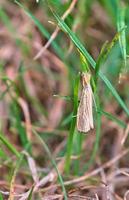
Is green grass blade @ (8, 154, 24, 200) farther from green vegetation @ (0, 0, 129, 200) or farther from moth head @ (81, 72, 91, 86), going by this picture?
moth head @ (81, 72, 91, 86)

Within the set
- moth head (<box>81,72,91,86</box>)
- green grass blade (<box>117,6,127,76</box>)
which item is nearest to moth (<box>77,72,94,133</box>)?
moth head (<box>81,72,91,86</box>)

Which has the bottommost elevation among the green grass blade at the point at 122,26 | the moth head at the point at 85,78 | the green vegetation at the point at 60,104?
the green vegetation at the point at 60,104

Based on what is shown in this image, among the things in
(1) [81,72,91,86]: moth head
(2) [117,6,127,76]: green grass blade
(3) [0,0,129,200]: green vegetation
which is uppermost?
(1) [81,72,91,86]: moth head

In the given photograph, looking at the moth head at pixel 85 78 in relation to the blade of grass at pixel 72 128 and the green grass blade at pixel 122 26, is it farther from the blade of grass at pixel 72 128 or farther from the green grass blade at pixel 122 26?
the green grass blade at pixel 122 26

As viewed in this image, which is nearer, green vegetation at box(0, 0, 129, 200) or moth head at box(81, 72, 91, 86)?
moth head at box(81, 72, 91, 86)

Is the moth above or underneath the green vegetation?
above

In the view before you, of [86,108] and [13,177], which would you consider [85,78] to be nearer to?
[86,108]

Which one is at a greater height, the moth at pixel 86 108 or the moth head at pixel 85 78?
the moth head at pixel 85 78

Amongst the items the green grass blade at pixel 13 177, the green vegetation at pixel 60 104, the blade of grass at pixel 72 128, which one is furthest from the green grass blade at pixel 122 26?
the green grass blade at pixel 13 177
